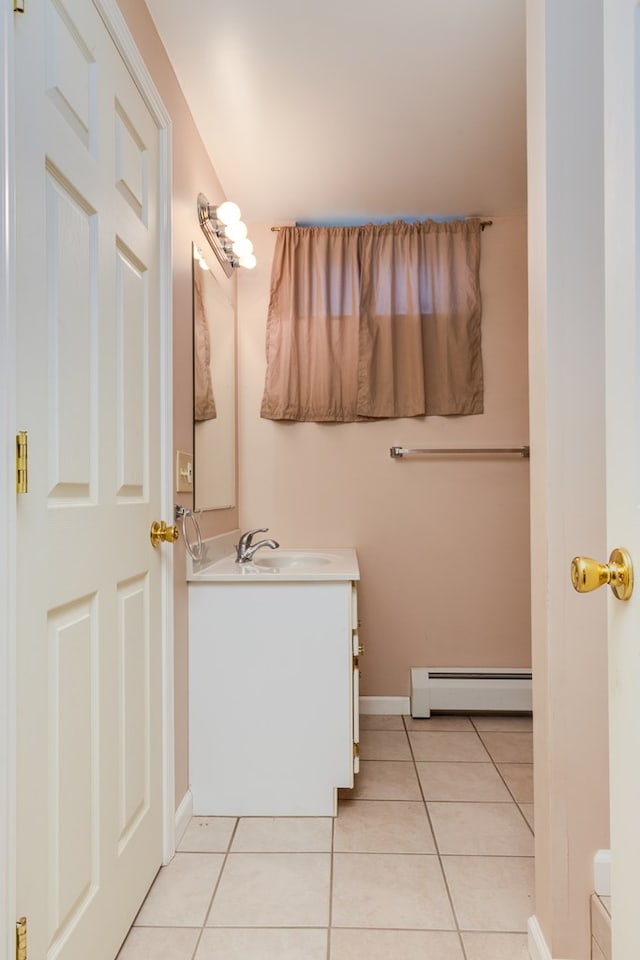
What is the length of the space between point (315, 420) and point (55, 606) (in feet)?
6.64

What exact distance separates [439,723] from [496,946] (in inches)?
58.7

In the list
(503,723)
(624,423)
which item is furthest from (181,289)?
(503,723)

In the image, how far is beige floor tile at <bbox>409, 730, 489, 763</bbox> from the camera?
2492mm

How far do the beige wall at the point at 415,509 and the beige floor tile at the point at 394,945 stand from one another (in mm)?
1573

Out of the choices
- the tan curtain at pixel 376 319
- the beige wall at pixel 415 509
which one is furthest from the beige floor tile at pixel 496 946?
the tan curtain at pixel 376 319

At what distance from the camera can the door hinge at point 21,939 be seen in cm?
96

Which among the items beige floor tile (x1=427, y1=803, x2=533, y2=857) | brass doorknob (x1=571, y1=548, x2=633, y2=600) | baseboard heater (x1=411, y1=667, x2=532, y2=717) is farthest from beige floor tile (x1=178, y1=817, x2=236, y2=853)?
brass doorknob (x1=571, y1=548, x2=633, y2=600)

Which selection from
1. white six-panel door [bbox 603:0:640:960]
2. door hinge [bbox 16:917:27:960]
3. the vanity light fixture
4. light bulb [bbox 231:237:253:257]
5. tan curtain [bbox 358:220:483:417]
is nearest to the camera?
white six-panel door [bbox 603:0:640:960]

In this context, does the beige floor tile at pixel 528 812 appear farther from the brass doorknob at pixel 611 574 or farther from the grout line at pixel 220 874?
the brass doorknob at pixel 611 574

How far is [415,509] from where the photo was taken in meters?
3.05

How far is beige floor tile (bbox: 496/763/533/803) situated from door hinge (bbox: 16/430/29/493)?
6.24ft

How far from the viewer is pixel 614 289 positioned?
2.30ft

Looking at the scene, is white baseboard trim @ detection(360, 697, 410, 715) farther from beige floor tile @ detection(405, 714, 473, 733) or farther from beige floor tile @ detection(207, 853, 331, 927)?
beige floor tile @ detection(207, 853, 331, 927)

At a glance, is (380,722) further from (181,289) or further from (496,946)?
(181,289)
